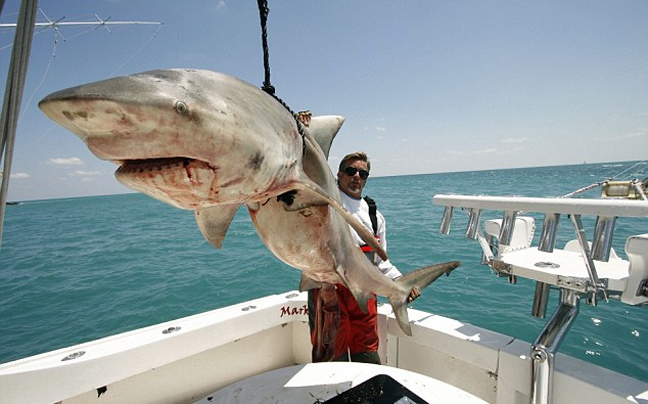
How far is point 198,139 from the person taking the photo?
91 cm

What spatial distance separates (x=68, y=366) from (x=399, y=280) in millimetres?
2527

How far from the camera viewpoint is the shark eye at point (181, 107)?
2.85ft

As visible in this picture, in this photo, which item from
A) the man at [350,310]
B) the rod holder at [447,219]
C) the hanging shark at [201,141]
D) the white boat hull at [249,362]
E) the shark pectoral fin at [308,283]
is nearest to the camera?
the hanging shark at [201,141]

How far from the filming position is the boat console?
1.73 m

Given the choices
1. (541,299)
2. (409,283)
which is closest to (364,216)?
(409,283)

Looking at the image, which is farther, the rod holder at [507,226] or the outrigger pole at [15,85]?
the rod holder at [507,226]

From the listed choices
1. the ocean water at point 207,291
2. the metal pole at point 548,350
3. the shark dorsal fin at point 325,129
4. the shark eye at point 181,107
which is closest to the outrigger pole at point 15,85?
the shark eye at point 181,107

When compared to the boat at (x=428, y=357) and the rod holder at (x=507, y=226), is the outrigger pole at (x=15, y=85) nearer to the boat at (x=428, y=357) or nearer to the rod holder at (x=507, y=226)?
the boat at (x=428, y=357)

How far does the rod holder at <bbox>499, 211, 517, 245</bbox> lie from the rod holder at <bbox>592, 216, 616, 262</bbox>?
49 centimetres

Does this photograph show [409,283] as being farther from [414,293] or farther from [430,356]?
[430,356]

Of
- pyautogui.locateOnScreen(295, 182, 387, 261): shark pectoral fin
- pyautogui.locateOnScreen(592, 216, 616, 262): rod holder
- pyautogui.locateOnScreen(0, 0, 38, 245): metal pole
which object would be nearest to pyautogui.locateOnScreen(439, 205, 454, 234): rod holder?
pyautogui.locateOnScreen(592, 216, 616, 262): rod holder

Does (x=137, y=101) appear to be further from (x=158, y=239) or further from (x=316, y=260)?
(x=158, y=239)

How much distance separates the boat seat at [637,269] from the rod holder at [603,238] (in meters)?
0.35

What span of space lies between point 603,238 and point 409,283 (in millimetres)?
1440
